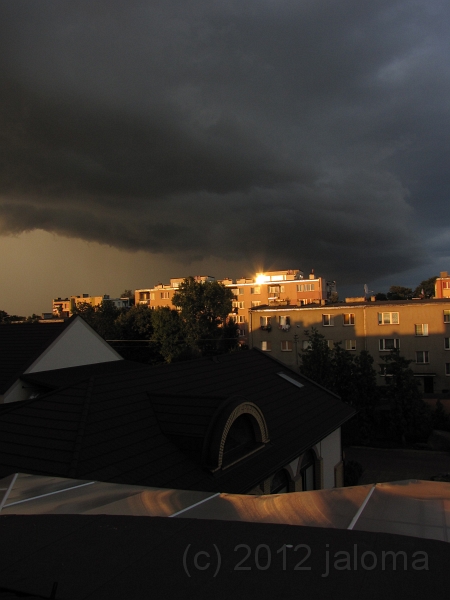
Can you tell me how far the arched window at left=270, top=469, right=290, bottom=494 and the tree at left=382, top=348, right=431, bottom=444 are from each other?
20.2 meters

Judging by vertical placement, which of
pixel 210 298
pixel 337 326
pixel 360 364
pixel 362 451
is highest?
pixel 210 298

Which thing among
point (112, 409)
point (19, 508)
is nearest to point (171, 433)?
point (112, 409)

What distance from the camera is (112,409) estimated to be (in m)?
11.9

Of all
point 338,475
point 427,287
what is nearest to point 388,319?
point 338,475

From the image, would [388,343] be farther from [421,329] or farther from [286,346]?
[286,346]

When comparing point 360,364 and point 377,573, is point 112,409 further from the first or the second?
point 360,364

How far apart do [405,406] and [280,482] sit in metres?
21.0

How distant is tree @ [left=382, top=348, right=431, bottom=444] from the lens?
103 ft

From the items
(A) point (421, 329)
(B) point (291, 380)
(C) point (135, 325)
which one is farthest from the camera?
(C) point (135, 325)

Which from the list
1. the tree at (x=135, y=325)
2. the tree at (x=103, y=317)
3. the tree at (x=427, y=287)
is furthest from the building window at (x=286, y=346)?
the tree at (x=427, y=287)

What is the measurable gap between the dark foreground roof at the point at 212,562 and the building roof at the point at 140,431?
5.94 metres

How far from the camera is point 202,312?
225 ft

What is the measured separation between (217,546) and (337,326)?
149ft

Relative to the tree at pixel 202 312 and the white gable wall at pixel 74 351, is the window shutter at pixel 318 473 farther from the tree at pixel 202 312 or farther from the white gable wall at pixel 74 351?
the tree at pixel 202 312
